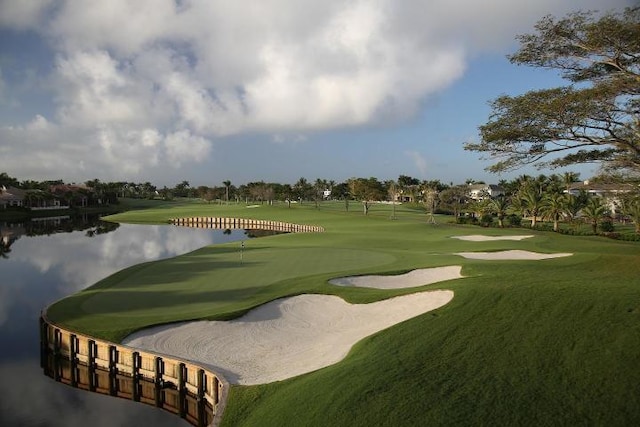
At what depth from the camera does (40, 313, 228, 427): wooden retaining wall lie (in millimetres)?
14203

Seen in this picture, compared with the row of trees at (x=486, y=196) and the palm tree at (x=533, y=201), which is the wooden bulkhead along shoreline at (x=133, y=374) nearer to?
the row of trees at (x=486, y=196)

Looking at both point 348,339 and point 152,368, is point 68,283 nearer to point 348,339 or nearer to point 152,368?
point 152,368

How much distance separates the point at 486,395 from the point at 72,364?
14.7 meters

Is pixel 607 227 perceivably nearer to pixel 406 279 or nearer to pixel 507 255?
pixel 507 255

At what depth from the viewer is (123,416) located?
1488 cm

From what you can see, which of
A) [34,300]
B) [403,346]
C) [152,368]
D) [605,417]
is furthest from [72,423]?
[34,300]

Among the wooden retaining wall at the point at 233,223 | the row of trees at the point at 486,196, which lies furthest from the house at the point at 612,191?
the wooden retaining wall at the point at 233,223

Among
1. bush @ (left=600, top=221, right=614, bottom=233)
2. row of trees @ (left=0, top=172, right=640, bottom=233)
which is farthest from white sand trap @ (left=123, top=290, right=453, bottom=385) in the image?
bush @ (left=600, top=221, right=614, bottom=233)

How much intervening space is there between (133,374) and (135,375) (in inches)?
4.1

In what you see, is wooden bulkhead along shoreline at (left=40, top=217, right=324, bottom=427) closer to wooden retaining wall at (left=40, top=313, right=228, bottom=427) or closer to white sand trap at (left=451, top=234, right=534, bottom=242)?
wooden retaining wall at (left=40, top=313, right=228, bottom=427)

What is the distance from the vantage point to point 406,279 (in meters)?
25.5

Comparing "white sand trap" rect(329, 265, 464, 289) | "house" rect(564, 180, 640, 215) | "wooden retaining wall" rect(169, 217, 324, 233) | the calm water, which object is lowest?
the calm water

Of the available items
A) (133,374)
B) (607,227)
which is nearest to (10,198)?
(133,374)

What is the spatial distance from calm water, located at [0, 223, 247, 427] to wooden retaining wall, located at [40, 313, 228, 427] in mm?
363
